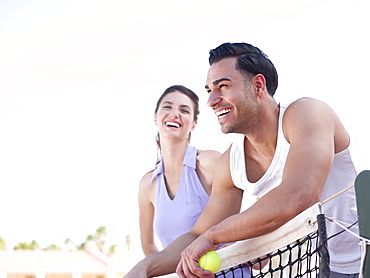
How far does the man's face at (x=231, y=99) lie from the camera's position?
328 cm

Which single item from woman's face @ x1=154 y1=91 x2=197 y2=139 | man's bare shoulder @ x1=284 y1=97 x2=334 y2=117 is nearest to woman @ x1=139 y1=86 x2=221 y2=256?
woman's face @ x1=154 y1=91 x2=197 y2=139

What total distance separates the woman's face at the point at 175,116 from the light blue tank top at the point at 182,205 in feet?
0.78

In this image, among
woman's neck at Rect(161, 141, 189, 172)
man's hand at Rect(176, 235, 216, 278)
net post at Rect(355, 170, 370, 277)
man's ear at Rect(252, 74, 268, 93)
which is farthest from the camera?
woman's neck at Rect(161, 141, 189, 172)

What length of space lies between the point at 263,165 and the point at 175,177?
5.09ft

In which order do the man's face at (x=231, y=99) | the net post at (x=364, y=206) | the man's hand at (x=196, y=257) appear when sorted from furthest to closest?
the man's face at (x=231, y=99), the man's hand at (x=196, y=257), the net post at (x=364, y=206)

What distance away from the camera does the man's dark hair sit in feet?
11.4

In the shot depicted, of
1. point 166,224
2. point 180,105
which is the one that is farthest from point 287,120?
point 180,105

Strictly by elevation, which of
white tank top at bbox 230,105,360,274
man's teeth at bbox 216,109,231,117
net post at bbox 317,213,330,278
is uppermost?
man's teeth at bbox 216,109,231,117

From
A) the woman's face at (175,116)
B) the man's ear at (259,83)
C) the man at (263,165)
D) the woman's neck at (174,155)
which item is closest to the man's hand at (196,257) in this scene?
the man at (263,165)

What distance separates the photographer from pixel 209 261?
9.02ft

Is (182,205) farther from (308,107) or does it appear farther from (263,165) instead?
(308,107)

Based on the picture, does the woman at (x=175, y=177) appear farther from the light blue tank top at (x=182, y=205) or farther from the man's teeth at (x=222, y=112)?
the man's teeth at (x=222, y=112)

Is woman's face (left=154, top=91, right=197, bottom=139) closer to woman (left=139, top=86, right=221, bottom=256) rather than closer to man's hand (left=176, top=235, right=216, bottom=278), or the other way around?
woman (left=139, top=86, right=221, bottom=256)

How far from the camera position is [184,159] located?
4617mm
